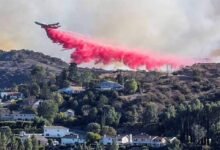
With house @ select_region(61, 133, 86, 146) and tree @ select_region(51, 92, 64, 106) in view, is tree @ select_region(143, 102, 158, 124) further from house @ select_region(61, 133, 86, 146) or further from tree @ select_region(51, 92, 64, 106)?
tree @ select_region(51, 92, 64, 106)

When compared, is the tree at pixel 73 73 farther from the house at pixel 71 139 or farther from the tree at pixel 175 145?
the tree at pixel 175 145

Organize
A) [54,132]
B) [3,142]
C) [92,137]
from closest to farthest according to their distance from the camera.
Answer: [3,142] → [92,137] → [54,132]

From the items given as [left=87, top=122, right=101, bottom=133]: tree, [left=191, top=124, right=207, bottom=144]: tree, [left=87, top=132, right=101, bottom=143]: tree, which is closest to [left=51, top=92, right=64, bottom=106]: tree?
[left=87, top=122, right=101, bottom=133]: tree

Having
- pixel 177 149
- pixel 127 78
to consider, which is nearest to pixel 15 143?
pixel 177 149

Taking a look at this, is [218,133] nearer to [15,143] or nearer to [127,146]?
[127,146]

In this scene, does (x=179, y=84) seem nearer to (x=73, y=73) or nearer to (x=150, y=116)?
(x=73, y=73)

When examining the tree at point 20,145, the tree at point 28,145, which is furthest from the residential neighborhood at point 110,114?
the tree at point 28,145

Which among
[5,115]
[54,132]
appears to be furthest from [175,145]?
[5,115]
